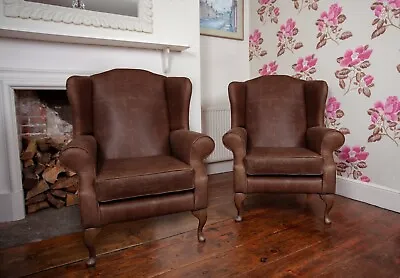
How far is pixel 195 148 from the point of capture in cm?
161

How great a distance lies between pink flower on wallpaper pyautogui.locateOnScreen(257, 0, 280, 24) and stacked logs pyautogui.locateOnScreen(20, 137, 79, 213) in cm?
224

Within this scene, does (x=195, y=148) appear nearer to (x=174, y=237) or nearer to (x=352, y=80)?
(x=174, y=237)

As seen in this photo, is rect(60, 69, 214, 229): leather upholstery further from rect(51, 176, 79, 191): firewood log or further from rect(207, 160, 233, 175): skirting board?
rect(207, 160, 233, 175): skirting board

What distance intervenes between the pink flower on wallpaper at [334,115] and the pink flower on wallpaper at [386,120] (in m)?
0.22

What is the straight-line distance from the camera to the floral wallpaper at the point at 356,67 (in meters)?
2.07

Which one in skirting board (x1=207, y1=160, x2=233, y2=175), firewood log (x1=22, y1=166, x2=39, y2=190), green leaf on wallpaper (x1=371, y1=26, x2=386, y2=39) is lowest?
skirting board (x1=207, y1=160, x2=233, y2=175)

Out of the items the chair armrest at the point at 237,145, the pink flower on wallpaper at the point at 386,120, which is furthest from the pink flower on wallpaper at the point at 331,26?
the chair armrest at the point at 237,145

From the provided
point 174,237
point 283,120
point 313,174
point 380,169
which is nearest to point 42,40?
point 174,237

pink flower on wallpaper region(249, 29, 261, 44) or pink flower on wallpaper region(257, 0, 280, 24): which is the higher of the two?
pink flower on wallpaper region(257, 0, 280, 24)

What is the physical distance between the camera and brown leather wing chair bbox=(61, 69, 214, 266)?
4.64 feet

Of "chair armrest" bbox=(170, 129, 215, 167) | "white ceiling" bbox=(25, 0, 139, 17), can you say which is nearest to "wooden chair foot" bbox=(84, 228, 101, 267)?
"chair armrest" bbox=(170, 129, 215, 167)

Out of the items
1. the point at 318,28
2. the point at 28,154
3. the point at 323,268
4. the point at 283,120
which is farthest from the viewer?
the point at 318,28

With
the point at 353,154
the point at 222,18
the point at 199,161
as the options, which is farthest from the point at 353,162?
the point at 222,18

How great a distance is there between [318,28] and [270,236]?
1818 mm
